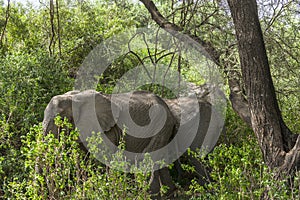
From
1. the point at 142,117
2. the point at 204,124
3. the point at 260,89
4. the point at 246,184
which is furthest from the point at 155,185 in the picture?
the point at 246,184

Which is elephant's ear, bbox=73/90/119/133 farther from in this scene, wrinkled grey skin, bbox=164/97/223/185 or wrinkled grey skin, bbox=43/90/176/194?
wrinkled grey skin, bbox=164/97/223/185

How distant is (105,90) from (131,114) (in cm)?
183

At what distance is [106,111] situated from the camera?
22.6 feet

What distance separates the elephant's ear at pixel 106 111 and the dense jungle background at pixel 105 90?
455 millimetres

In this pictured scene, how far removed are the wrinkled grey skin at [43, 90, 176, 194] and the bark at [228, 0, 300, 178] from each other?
83.0 inches

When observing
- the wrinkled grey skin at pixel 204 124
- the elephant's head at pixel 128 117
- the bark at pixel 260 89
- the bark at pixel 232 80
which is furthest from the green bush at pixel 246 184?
the wrinkled grey skin at pixel 204 124

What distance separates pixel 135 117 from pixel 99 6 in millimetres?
5257

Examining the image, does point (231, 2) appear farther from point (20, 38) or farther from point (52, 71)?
point (20, 38)

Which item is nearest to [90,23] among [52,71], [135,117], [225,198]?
[52,71]

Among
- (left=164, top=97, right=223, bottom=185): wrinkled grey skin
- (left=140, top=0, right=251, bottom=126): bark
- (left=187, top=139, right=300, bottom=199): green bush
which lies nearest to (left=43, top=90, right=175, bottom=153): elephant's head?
(left=164, top=97, right=223, bottom=185): wrinkled grey skin

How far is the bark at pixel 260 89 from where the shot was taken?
504cm

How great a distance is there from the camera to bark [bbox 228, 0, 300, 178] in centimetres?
504

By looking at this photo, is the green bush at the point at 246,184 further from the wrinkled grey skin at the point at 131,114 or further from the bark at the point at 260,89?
the wrinkled grey skin at the point at 131,114

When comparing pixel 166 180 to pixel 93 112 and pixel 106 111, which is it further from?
pixel 93 112
